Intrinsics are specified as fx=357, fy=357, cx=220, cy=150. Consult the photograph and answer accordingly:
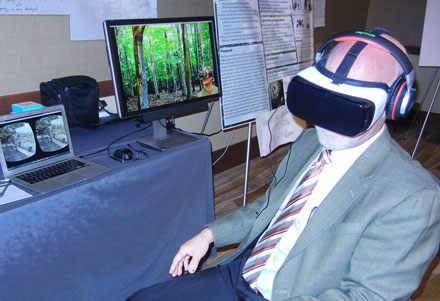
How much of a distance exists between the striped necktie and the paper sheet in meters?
1.08

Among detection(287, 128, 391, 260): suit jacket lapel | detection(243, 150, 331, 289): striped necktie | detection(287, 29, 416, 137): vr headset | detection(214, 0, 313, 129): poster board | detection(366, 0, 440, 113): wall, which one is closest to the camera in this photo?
detection(287, 29, 416, 137): vr headset

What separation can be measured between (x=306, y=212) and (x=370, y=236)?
18 cm

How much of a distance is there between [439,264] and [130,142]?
6.19ft

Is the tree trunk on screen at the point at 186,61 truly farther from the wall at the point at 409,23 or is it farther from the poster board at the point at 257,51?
the wall at the point at 409,23

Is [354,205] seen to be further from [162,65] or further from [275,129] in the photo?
[275,129]

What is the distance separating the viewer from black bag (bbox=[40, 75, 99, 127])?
1568 mm

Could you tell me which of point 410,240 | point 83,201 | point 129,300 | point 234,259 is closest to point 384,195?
point 410,240

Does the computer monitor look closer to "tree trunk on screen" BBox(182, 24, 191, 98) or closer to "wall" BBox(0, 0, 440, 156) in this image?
"tree trunk on screen" BBox(182, 24, 191, 98)

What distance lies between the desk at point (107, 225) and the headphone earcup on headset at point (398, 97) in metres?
0.93

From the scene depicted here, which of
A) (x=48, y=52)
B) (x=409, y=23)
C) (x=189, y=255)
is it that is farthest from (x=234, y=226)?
(x=409, y=23)

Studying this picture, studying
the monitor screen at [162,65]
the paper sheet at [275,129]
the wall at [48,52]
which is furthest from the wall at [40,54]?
the paper sheet at [275,129]

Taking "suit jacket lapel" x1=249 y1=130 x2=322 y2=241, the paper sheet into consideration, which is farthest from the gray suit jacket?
the paper sheet

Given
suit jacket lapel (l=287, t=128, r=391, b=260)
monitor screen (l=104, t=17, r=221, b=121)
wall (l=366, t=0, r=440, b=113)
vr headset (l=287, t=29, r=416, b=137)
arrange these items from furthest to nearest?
1. wall (l=366, t=0, r=440, b=113)
2. monitor screen (l=104, t=17, r=221, b=121)
3. suit jacket lapel (l=287, t=128, r=391, b=260)
4. vr headset (l=287, t=29, r=416, b=137)

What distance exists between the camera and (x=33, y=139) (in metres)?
1.30
